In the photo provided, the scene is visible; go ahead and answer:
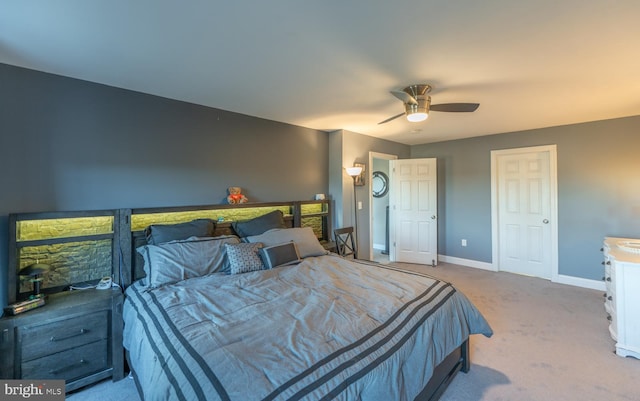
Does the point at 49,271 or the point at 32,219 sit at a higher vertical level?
the point at 32,219

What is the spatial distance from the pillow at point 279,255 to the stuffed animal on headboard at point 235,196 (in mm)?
813

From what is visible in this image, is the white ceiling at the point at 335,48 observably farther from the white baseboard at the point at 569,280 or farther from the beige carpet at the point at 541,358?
the white baseboard at the point at 569,280

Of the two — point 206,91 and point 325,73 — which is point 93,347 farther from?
point 325,73

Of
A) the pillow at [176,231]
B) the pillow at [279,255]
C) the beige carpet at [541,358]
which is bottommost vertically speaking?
the beige carpet at [541,358]

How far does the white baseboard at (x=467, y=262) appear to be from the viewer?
4.88 metres

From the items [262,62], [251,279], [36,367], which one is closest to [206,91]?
[262,62]

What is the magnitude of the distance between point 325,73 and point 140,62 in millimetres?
1398

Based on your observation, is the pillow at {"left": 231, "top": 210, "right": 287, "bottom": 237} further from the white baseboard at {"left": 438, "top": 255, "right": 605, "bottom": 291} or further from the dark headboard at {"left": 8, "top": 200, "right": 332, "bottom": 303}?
the white baseboard at {"left": 438, "top": 255, "right": 605, "bottom": 291}

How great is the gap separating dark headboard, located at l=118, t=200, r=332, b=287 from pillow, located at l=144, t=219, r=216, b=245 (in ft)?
0.36

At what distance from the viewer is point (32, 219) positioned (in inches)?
82.7

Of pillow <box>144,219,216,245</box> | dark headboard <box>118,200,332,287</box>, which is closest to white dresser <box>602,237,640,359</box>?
dark headboard <box>118,200,332,287</box>

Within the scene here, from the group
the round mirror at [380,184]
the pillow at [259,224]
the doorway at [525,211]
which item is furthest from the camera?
the round mirror at [380,184]

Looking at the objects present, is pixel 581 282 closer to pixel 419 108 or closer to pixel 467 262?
pixel 467 262

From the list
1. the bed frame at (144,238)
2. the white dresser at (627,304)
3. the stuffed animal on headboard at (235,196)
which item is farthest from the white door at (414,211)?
the stuffed animal on headboard at (235,196)
